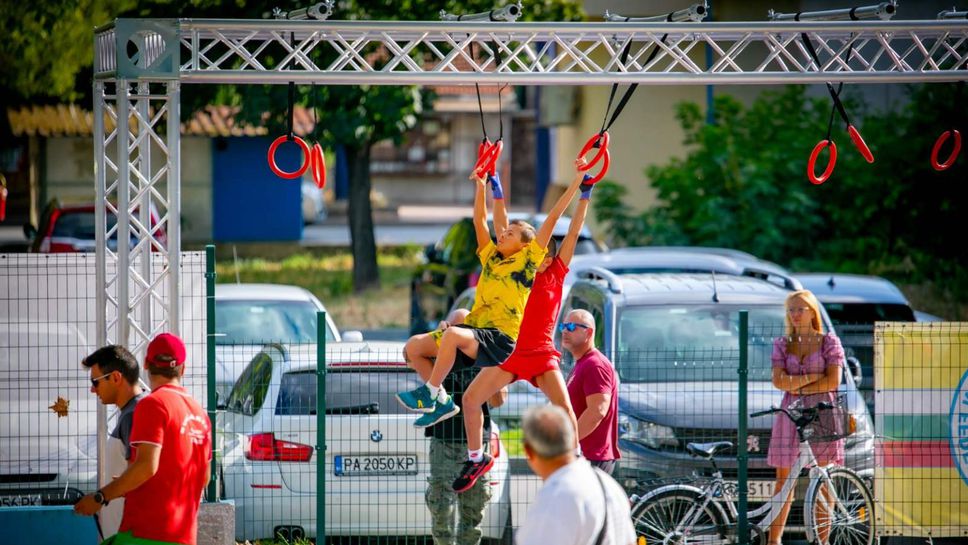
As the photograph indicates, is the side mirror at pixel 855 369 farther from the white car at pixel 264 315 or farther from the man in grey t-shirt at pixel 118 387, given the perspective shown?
the man in grey t-shirt at pixel 118 387

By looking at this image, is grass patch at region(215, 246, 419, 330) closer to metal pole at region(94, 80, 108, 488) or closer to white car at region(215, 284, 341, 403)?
white car at region(215, 284, 341, 403)

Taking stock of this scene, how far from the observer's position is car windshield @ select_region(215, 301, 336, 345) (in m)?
12.2

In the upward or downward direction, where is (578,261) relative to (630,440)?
upward

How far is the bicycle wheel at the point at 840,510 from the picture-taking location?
348 inches

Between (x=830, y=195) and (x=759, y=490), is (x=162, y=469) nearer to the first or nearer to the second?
(x=759, y=490)

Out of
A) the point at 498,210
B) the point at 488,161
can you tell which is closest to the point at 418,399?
the point at 498,210

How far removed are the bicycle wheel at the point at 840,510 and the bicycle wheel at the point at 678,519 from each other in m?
0.69

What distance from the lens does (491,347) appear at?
8.01 meters

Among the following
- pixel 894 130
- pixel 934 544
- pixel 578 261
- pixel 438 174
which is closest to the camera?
pixel 934 544

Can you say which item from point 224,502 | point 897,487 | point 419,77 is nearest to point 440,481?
point 224,502

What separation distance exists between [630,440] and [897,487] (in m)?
2.00

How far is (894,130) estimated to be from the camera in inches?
801

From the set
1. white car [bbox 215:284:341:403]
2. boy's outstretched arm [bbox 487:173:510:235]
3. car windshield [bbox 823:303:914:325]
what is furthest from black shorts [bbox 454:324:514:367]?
car windshield [bbox 823:303:914:325]

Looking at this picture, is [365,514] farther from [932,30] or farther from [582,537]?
[932,30]
